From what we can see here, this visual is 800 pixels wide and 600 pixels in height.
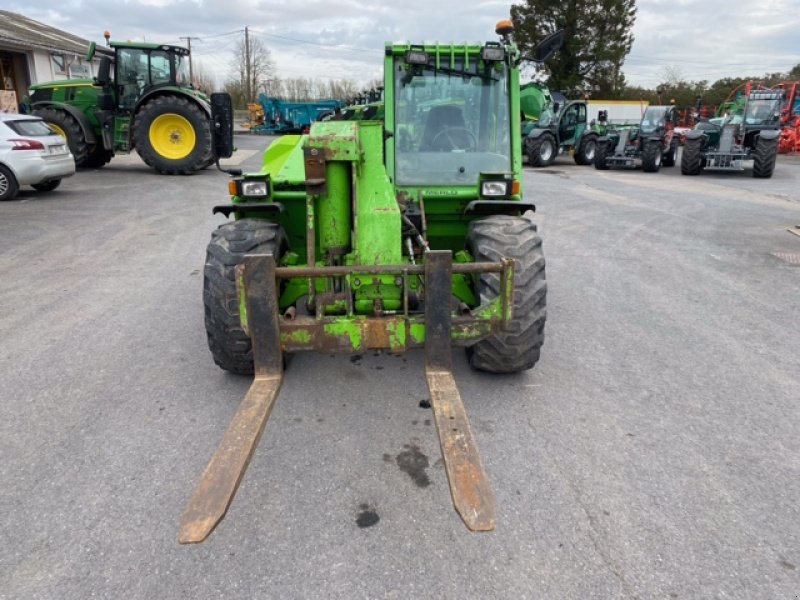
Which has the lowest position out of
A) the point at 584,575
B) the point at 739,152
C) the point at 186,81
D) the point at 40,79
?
the point at 584,575

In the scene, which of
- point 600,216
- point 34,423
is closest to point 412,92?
point 34,423

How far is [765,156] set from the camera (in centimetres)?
1684

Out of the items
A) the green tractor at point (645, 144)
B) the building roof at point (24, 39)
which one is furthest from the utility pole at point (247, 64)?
the green tractor at point (645, 144)

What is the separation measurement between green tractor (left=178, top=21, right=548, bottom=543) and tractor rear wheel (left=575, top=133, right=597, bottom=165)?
18064mm

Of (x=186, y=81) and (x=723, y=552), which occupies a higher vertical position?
(x=186, y=81)

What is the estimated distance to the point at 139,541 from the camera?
2639mm

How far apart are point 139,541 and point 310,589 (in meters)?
0.86

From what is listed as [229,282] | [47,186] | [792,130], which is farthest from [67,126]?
[792,130]

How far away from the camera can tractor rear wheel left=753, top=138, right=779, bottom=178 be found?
16.8m

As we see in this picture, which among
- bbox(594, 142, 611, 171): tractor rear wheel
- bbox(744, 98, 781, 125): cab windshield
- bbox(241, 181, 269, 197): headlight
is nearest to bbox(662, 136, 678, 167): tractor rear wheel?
bbox(594, 142, 611, 171): tractor rear wheel

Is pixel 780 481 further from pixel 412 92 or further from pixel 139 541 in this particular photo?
pixel 412 92

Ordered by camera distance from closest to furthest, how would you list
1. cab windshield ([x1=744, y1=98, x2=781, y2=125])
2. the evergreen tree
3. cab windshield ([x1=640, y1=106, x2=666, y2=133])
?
cab windshield ([x1=744, y1=98, x2=781, y2=125]), cab windshield ([x1=640, y1=106, x2=666, y2=133]), the evergreen tree

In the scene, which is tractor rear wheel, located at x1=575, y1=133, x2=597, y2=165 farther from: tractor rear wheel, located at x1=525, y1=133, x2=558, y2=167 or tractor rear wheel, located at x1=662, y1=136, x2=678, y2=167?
tractor rear wheel, located at x1=662, y1=136, x2=678, y2=167

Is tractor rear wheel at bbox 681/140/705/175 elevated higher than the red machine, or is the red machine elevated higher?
the red machine
